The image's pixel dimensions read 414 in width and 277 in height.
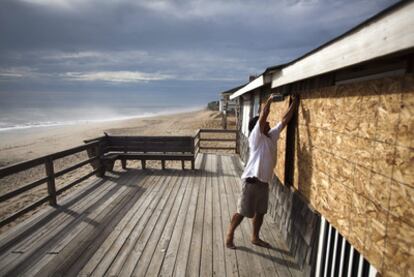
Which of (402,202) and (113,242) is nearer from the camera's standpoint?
(402,202)

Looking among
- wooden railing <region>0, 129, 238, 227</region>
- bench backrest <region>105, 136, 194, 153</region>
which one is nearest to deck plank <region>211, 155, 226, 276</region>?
bench backrest <region>105, 136, 194, 153</region>

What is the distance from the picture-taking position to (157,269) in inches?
115

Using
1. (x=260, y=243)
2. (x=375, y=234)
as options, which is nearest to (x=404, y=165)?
(x=375, y=234)

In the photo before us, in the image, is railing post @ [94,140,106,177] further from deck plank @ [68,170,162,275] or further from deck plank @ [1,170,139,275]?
deck plank @ [1,170,139,275]

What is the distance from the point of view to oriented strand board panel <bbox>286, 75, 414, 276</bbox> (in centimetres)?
138

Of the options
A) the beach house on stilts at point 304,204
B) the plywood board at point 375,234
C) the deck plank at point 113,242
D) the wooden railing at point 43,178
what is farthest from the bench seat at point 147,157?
the plywood board at point 375,234

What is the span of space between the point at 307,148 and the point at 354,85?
1100 mm

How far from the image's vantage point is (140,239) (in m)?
3.56

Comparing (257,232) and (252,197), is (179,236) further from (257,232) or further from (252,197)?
(252,197)

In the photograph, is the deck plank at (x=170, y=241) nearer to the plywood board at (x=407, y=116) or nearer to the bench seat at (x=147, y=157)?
the bench seat at (x=147, y=157)

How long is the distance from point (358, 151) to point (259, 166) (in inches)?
50.5

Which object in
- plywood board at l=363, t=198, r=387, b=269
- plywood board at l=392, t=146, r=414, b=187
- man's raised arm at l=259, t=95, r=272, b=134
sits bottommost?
plywood board at l=363, t=198, r=387, b=269

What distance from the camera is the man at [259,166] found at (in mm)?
2971

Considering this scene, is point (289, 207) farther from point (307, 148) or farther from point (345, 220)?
point (345, 220)
